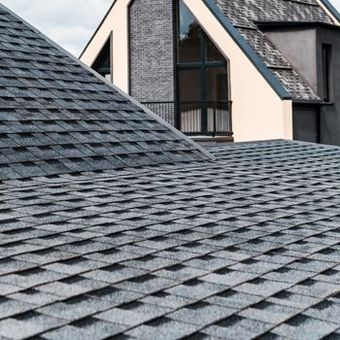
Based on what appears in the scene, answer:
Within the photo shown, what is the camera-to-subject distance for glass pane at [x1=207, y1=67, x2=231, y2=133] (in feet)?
85.6

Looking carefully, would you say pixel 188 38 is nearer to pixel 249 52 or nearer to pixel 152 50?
pixel 152 50

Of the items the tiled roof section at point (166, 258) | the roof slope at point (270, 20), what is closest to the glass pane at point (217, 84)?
the roof slope at point (270, 20)

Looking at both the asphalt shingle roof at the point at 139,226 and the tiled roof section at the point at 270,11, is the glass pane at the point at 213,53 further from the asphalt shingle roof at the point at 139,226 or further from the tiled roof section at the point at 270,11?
the asphalt shingle roof at the point at 139,226

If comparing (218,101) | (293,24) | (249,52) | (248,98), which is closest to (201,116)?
(218,101)

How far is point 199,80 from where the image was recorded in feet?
87.9

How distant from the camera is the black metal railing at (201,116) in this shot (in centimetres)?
2608

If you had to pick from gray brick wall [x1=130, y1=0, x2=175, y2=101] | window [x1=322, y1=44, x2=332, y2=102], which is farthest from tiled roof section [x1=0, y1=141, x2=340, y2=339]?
gray brick wall [x1=130, y1=0, x2=175, y2=101]

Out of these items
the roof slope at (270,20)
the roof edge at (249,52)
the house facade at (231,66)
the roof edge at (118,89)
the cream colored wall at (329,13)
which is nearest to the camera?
the roof edge at (118,89)

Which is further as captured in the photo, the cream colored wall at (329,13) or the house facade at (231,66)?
the cream colored wall at (329,13)

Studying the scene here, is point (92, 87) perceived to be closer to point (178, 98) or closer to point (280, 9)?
point (178, 98)

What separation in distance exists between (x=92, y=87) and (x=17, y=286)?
7.33 metres

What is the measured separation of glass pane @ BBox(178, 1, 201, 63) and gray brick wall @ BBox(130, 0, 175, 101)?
1.13 ft

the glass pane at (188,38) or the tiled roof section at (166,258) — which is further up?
the glass pane at (188,38)

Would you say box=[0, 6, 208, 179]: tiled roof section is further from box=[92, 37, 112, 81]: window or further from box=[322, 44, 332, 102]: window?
box=[92, 37, 112, 81]: window
